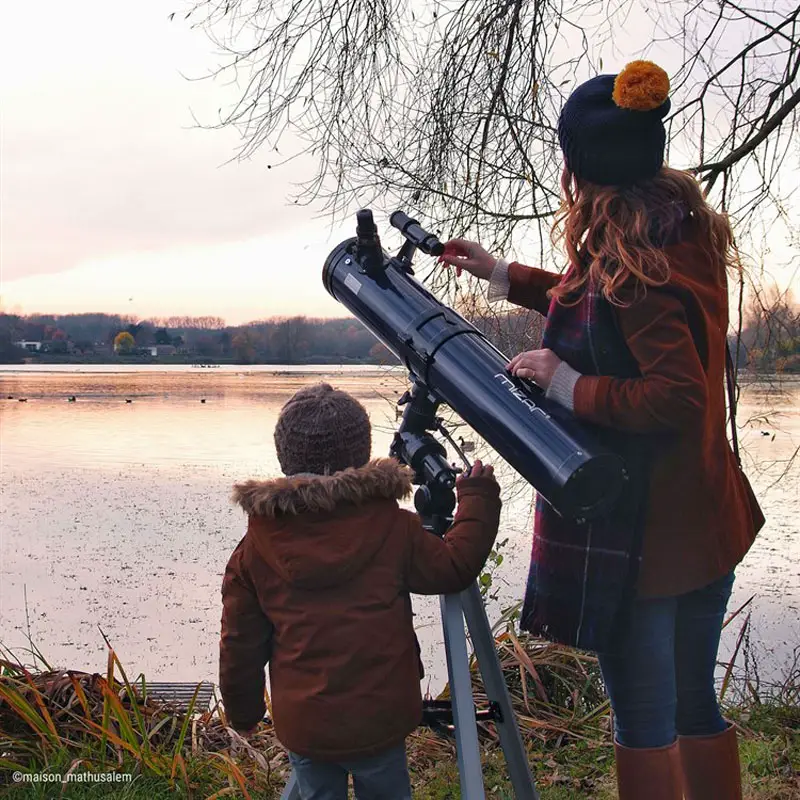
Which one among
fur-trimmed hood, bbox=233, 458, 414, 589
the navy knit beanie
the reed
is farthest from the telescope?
the reed

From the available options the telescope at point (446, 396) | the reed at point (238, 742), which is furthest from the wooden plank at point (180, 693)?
the telescope at point (446, 396)

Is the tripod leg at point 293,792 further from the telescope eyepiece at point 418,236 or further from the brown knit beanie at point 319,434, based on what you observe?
the telescope eyepiece at point 418,236

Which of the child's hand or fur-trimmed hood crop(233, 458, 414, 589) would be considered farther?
the child's hand

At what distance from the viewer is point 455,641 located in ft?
4.58

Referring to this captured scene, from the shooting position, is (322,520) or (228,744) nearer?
(322,520)

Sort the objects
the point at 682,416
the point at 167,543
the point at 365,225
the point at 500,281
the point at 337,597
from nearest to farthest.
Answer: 1. the point at 682,416
2. the point at 337,597
3. the point at 365,225
4. the point at 500,281
5. the point at 167,543

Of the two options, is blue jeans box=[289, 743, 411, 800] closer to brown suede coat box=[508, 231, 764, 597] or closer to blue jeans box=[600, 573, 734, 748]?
blue jeans box=[600, 573, 734, 748]

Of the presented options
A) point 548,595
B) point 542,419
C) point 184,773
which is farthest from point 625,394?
point 184,773

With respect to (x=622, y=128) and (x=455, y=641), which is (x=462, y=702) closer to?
(x=455, y=641)

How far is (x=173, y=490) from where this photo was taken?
8.93 meters

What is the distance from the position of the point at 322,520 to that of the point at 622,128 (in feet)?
2.65

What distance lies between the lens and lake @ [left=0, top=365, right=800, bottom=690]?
3.87m

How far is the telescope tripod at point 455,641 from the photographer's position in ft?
4.48

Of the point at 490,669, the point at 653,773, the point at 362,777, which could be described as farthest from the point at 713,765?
the point at 362,777
